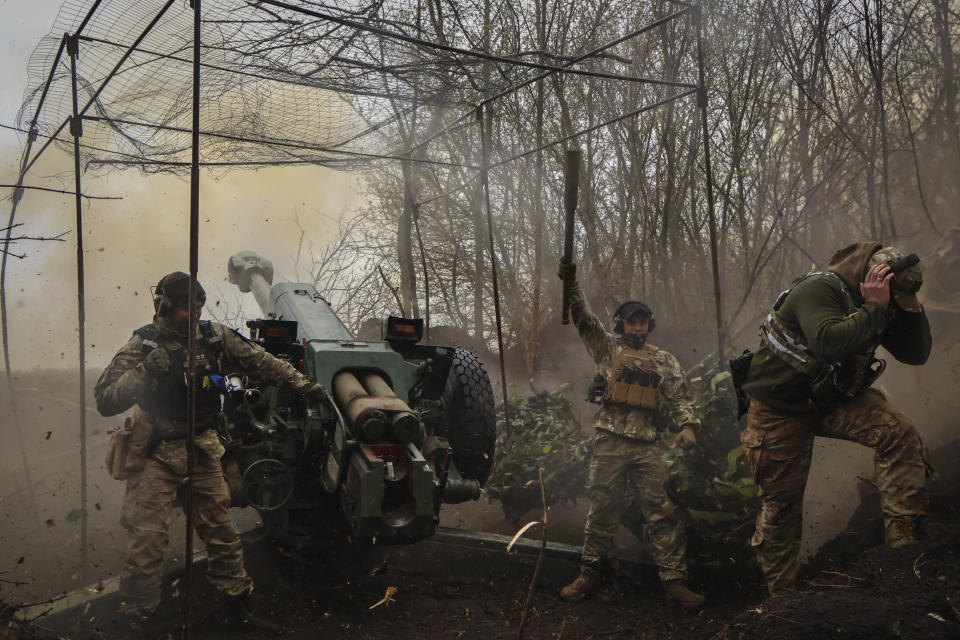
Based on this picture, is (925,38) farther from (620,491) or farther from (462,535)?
(462,535)

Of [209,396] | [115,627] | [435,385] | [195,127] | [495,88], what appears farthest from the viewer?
[495,88]

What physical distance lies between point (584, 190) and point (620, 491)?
5978 millimetres

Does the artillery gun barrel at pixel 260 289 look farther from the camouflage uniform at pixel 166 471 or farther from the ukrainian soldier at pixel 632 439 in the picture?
the ukrainian soldier at pixel 632 439

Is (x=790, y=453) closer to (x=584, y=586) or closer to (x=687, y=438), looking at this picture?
(x=687, y=438)

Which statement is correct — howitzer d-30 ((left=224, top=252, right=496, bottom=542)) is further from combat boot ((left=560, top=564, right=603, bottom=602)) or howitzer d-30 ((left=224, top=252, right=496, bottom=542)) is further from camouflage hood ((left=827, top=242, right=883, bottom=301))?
camouflage hood ((left=827, top=242, right=883, bottom=301))

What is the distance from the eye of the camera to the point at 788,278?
31.7 ft

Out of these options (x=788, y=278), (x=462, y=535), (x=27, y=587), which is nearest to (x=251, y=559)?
(x=462, y=535)

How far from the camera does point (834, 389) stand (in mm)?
3543

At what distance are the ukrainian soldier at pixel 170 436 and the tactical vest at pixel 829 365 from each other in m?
2.53

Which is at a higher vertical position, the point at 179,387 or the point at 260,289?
the point at 260,289

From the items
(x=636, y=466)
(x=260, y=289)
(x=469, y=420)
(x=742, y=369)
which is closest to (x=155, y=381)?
(x=469, y=420)

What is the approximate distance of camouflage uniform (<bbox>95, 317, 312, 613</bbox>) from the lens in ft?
13.7

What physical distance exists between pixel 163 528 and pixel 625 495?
9.56ft

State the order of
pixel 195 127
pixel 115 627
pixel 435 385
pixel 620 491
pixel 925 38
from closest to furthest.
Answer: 1. pixel 195 127
2. pixel 115 627
3. pixel 620 491
4. pixel 435 385
5. pixel 925 38
